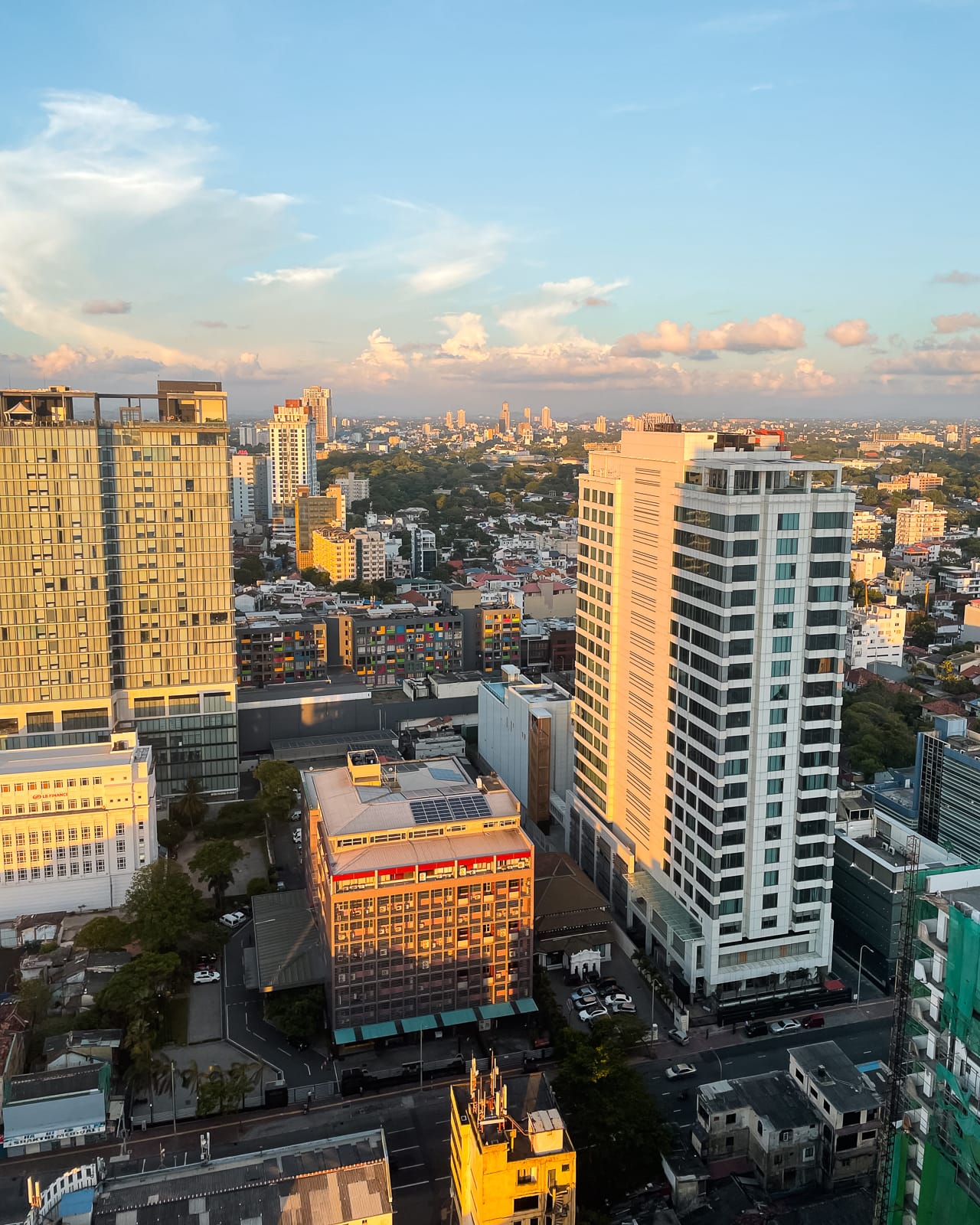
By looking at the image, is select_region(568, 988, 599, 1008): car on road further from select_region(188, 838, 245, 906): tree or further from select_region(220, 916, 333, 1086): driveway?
select_region(188, 838, 245, 906): tree

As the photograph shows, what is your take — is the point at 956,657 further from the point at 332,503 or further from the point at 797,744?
the point at 332,503

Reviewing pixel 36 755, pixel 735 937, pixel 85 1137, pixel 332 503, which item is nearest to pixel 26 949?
pixel 36 755

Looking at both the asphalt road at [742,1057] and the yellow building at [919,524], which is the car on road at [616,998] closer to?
the asphalt road at [742,1057]

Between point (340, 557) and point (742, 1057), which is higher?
point (340, 557)

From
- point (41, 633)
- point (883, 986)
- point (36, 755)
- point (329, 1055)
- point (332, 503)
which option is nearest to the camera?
point (329, 1055)

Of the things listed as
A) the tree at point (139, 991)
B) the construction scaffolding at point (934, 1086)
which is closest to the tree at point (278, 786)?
the tree at point (139, 991)

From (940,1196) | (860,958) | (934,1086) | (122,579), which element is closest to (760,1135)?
(940,1196)

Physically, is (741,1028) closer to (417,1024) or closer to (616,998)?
(616,998)
